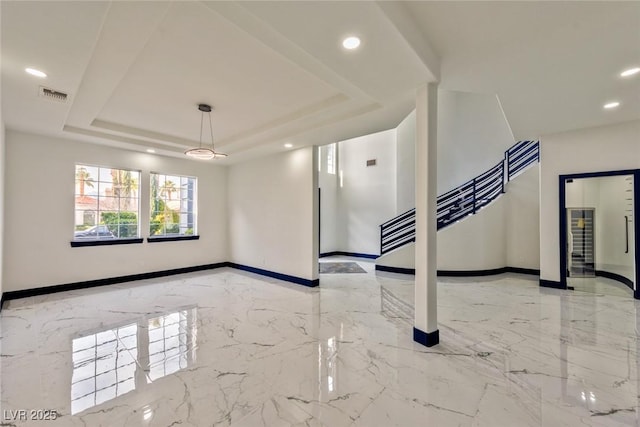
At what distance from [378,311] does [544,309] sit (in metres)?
2.44

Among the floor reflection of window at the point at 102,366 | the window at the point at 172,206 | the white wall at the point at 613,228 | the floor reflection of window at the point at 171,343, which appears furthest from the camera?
the window at the point at 172,206

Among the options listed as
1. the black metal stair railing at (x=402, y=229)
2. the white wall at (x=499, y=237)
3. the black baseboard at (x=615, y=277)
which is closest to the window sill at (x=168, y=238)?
the black metal stair railing at (x=402, y=229)

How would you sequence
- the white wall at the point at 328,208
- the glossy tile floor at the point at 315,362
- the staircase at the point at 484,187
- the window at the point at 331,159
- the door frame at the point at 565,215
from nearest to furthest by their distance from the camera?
1. the glossy tile floor at the point at 315,362
2. the door frame at the point at 565,215
3. the staircase at the point at 484,187
4. the white wall at the point at 328,208
5. the window at the point at 331,159

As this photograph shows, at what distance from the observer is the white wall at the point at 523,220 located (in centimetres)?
651

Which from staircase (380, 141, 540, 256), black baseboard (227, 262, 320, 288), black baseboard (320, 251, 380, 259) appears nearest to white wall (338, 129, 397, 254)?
black baseboard (320, 251, 380, 259)

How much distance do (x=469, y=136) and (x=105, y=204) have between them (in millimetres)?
8592

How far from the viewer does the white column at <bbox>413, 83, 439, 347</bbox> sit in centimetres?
296

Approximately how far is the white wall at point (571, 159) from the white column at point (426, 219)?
391cm

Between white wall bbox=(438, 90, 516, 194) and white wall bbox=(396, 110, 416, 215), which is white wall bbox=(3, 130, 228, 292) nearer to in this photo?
white wall bbox=(396, 110, 416, 215)

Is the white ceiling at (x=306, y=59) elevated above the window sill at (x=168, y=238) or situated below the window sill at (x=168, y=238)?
above

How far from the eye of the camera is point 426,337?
2.95 metres

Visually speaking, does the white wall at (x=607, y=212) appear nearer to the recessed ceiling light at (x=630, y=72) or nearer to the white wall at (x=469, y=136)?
the white wall at (x=469, y=136)

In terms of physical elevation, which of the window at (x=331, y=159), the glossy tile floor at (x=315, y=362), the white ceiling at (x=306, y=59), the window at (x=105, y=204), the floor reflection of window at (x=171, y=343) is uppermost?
the window at (x=331, y=159)

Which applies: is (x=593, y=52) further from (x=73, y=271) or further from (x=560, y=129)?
(x=73, y=271)
